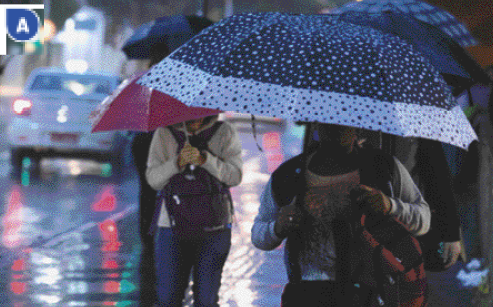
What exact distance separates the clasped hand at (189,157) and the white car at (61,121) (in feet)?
33.0

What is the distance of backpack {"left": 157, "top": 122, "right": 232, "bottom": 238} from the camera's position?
4.57m

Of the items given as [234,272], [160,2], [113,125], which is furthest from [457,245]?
[160,2]

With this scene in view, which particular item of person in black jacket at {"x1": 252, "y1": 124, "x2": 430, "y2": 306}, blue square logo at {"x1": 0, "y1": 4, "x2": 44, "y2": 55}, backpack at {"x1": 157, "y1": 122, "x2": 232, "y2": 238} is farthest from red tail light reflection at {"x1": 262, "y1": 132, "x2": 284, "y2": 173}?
person in black jacket at {"x1": 252, "y1": 124, "x2": 430, "y2": 306}

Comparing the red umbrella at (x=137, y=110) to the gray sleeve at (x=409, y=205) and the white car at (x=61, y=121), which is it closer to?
the gray sleeve at (x=409, y=205)

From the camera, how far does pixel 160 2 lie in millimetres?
54938

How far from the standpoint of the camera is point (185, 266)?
463 cm

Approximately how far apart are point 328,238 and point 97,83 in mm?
12215

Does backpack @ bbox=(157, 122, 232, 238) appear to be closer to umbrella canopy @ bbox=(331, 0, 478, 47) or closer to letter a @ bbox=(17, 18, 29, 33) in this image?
umbrella canopy @ bbox=(331, 0, 478, 47)

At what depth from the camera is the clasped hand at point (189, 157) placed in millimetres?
4617

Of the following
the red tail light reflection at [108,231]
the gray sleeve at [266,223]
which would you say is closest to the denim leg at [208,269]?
the gray sleeve at [266,223]

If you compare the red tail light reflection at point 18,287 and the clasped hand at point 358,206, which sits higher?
the clasped hand at point 358,206

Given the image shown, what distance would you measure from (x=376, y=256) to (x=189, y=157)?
5.11 ft

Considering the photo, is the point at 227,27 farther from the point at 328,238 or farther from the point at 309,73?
the point at 328,238

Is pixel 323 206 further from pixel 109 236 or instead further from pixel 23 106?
pixel 23 106
